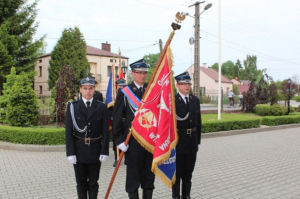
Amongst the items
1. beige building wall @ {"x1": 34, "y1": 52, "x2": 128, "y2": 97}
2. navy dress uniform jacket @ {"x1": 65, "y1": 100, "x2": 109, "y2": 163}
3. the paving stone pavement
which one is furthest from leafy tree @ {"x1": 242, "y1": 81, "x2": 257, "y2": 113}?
beige building wall @ {"x1": 34, "y1": 52, "x2": 128, "y2": 97}

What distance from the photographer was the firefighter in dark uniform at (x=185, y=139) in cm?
425

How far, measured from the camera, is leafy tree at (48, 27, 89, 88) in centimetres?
2796

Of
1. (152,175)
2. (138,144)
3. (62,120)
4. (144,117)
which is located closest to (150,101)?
(144,117)

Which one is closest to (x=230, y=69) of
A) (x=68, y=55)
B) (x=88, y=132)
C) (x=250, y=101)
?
(x=68, y=55)

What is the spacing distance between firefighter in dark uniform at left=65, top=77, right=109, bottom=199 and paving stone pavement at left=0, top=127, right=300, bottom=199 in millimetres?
1024

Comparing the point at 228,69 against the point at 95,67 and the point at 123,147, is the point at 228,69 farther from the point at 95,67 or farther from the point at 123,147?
the point at 123,147

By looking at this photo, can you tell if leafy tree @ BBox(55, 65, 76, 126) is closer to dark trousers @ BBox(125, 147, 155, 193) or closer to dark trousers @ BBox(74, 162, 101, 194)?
dark trousers @ BBox(74, 162, 101, 194)

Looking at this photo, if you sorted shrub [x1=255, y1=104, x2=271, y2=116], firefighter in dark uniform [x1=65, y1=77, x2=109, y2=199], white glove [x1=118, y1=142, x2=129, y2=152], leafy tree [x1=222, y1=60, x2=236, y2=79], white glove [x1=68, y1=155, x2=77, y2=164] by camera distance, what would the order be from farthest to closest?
leafy tree [x1=222, y1=60, x2=236, y2=79] < shrub [x1=255, y1=104, x2=271, y2=116] < firefighter in dark uniform [x1=65, y1=77, x2=109, y2=199] < white glove [x1=68, y1=155, x2=77, y2=164] < white glove [x1=118, y1=142, x2=129, y2=152]

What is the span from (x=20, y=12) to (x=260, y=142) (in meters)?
20.5

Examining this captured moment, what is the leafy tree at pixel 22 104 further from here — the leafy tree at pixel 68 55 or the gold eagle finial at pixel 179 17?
the leafy tree at pixel 68 55

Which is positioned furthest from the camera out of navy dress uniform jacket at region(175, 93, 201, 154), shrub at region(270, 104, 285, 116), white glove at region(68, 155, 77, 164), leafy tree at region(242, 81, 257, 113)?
leafy tree at region(242, 81, 257, 113)

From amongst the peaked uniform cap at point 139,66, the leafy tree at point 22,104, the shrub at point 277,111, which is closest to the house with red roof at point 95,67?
the shrub at point 277,111

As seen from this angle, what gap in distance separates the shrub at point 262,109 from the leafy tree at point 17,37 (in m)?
18.6

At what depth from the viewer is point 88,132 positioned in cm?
371
